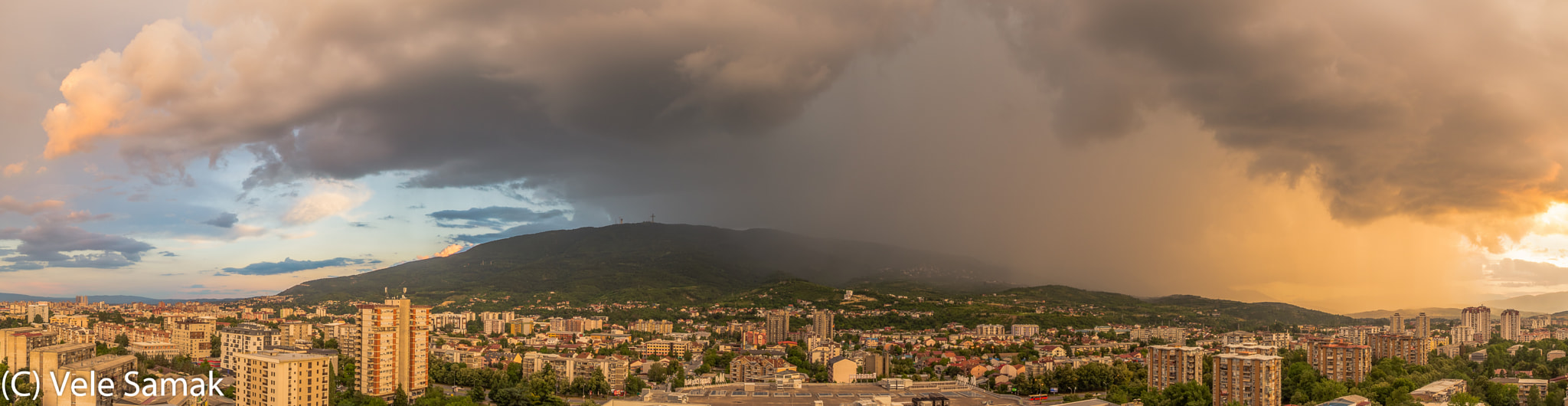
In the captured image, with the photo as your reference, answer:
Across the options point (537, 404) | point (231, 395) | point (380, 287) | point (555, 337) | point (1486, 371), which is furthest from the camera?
point (380, 287)

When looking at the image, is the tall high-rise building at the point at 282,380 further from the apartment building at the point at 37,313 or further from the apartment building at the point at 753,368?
the apartment building at the point at 37,313

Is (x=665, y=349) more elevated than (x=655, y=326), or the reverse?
(x=665, y=349)

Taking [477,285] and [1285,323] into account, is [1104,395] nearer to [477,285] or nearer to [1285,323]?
[1285,323]

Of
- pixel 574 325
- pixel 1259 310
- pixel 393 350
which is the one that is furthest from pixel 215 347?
pixel 1259 310

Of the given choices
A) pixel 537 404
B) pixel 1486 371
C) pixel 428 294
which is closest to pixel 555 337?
pixel 537 404

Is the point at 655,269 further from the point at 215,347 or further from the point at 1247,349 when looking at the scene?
the point at 1247,349

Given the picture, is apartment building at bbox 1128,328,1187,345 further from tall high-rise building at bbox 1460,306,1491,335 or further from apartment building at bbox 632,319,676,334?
apartment building at bbox 632,319,676,334

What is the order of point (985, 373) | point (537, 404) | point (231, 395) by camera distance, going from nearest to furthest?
1. point (231, 395)
2. point (537, 404)
3. point (985, 373)
